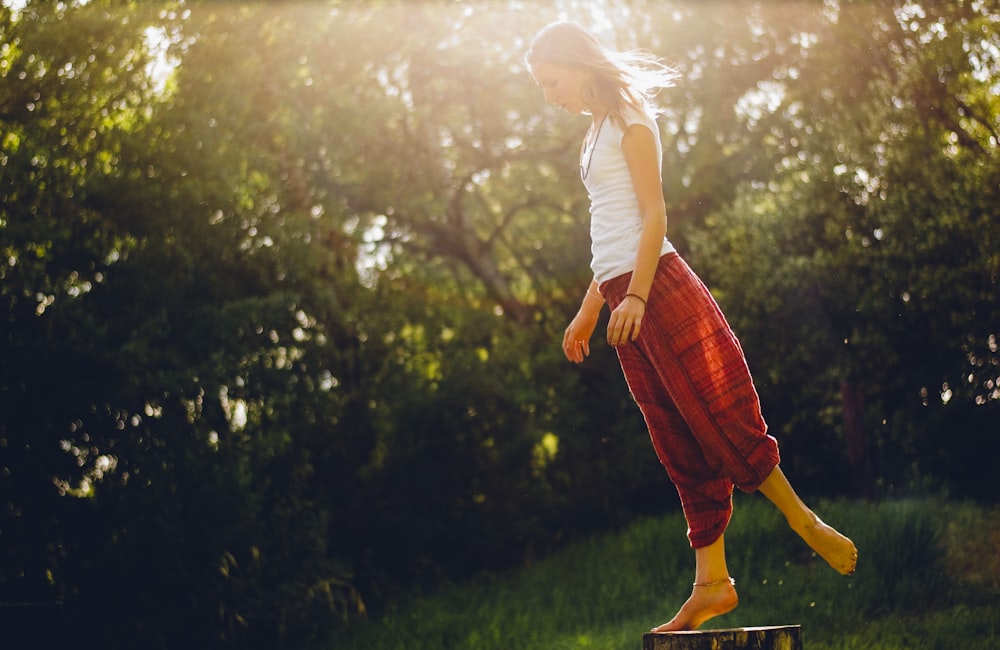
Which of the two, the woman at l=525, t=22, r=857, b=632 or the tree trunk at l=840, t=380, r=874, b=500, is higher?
the woman at l=525, t=22, r=857, b=632

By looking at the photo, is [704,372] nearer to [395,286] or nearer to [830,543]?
[830,543]

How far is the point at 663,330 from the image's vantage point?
3.64 metres

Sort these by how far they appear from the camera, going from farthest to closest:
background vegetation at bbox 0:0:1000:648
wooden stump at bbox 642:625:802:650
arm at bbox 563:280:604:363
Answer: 1. background vegetation at bbox 0:0:1000:648
2. arm at bbox 563:280:604:363
3. wooden stump at bbox 642:625:802:650

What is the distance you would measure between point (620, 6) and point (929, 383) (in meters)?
6.81

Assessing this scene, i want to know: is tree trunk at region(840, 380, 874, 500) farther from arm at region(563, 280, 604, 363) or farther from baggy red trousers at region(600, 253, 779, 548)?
baggy red trousers at region(600, 253, 779, 548)

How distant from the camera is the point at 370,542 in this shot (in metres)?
11.6

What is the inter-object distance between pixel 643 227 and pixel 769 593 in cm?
534

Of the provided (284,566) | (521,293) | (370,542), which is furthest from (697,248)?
A: (284,566)

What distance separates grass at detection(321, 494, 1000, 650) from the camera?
6.98 metres

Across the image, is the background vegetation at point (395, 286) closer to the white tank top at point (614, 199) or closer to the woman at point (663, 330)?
the woman at point (663, 330)

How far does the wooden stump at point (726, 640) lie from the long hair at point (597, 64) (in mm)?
1768

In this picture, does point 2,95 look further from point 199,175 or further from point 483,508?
point 483,508

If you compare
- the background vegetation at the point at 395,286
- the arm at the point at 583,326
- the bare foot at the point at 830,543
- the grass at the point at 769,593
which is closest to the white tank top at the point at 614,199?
the arm at the point at 583,326

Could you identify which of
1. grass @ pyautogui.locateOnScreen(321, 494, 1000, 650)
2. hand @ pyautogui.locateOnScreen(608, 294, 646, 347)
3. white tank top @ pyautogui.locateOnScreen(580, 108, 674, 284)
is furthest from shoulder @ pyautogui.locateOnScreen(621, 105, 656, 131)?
grass @ pyautogui.locateOnScreen(321, 494, 1000, 650)
